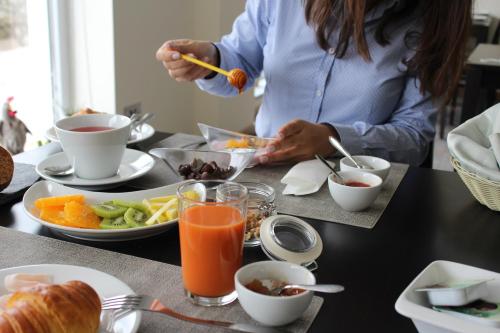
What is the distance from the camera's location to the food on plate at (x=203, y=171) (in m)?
1.10

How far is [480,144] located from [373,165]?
0.69ft

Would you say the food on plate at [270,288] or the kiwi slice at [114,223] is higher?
the food on plate at [270,288]

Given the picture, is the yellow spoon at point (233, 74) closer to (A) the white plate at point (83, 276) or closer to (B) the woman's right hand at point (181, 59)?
(B) the woman's right hand at point (181, 59)

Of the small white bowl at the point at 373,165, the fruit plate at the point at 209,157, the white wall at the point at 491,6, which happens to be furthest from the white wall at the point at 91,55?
the white wall at the point at 491,6

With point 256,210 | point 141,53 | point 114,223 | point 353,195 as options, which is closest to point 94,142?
point 114,223

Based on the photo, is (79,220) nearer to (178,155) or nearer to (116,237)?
(116,237)

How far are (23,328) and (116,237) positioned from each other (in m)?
0.32

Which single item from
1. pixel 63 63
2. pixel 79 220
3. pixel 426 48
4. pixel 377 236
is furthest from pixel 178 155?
pixel 63 63

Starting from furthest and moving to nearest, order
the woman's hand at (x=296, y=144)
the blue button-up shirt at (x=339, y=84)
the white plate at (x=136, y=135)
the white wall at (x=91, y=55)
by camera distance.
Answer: the white wall at (x=91, y=55)
the blue button-up shirt at (x=339, y=84)
the white plate at (x=136, y=135)
the woman's hand at (x=296, y=144)

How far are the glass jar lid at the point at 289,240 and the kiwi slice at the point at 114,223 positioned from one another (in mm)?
223

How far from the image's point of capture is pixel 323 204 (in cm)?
105

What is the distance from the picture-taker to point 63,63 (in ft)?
7.72

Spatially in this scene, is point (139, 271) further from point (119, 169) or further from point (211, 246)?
point (119, 169)

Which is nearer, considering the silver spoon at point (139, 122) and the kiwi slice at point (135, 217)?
the kiwi slice at point (135, 217)
